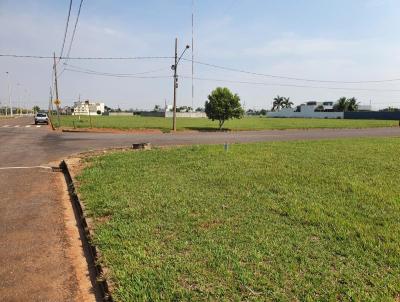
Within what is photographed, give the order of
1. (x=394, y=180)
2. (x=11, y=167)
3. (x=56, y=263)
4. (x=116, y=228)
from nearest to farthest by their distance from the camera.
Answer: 1. (x=56, y=263)
2. (x=116, y=228)
3. (x=394, y=180)
4. (x=11, y=167)

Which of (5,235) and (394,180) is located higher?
(394,180)

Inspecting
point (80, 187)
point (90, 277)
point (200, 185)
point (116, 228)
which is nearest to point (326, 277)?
point (90, 277)

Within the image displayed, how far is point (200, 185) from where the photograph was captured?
26.9ft

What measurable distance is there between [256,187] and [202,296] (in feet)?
14.5

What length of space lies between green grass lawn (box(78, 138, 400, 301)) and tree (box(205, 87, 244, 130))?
2710cm

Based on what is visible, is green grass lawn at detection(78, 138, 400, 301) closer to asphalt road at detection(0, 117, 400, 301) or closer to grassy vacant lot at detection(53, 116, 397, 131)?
asphalt road at detection(0, 117, 400, 301)

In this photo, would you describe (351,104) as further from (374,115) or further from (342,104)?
(374,115)

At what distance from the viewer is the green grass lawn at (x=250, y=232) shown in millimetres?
3770

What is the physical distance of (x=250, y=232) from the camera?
17.1ft

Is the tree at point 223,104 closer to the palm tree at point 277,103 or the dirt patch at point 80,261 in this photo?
the dirt patch at point 80,261

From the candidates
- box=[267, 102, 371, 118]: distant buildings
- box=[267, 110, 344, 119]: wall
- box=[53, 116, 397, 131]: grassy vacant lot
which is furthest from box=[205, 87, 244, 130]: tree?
box=[267, 102, 371, 118]: distant buildings

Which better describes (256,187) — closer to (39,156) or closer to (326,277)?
(326,277)

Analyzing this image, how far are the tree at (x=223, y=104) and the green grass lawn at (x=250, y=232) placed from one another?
2710 centimetres

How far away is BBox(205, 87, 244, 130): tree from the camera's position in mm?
36688
